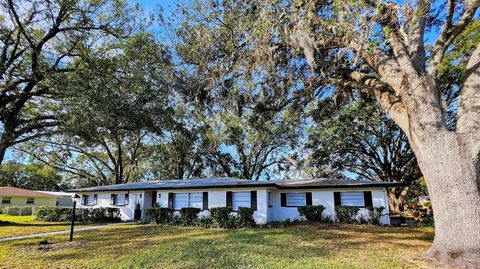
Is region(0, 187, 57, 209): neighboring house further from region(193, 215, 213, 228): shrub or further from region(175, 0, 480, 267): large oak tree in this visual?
region(175, 0, 480, 267): large oak tree

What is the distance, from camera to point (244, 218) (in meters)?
14.1

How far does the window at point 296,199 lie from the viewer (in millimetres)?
16172

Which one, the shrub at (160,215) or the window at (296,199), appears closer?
the shrub at (160,215)

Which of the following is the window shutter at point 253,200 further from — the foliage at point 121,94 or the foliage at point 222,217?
the foliage at point 121,94

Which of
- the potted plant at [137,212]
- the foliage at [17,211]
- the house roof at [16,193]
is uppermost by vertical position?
the house roof at [16,193]

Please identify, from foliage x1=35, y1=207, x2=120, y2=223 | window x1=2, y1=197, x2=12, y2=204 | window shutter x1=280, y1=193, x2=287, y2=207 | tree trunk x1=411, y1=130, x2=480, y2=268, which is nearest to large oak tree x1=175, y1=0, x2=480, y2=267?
tree trunk x1=411, y1=130, x2=480, y2=268

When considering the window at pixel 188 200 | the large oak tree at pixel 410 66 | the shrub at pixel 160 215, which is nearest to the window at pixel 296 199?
the window at pixel 188 200

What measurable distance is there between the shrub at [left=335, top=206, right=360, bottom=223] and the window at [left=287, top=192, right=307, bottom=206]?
204 centimetres

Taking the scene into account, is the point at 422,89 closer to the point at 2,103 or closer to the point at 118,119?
the point at 118,119

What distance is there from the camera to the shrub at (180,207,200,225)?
15.2 meters

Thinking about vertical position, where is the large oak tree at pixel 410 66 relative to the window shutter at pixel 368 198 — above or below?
above

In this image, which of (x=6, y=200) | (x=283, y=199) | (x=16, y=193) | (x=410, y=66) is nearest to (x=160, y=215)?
(x=283, y=199)

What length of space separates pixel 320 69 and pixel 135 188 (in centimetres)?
1467

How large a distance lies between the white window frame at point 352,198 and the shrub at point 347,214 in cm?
51
